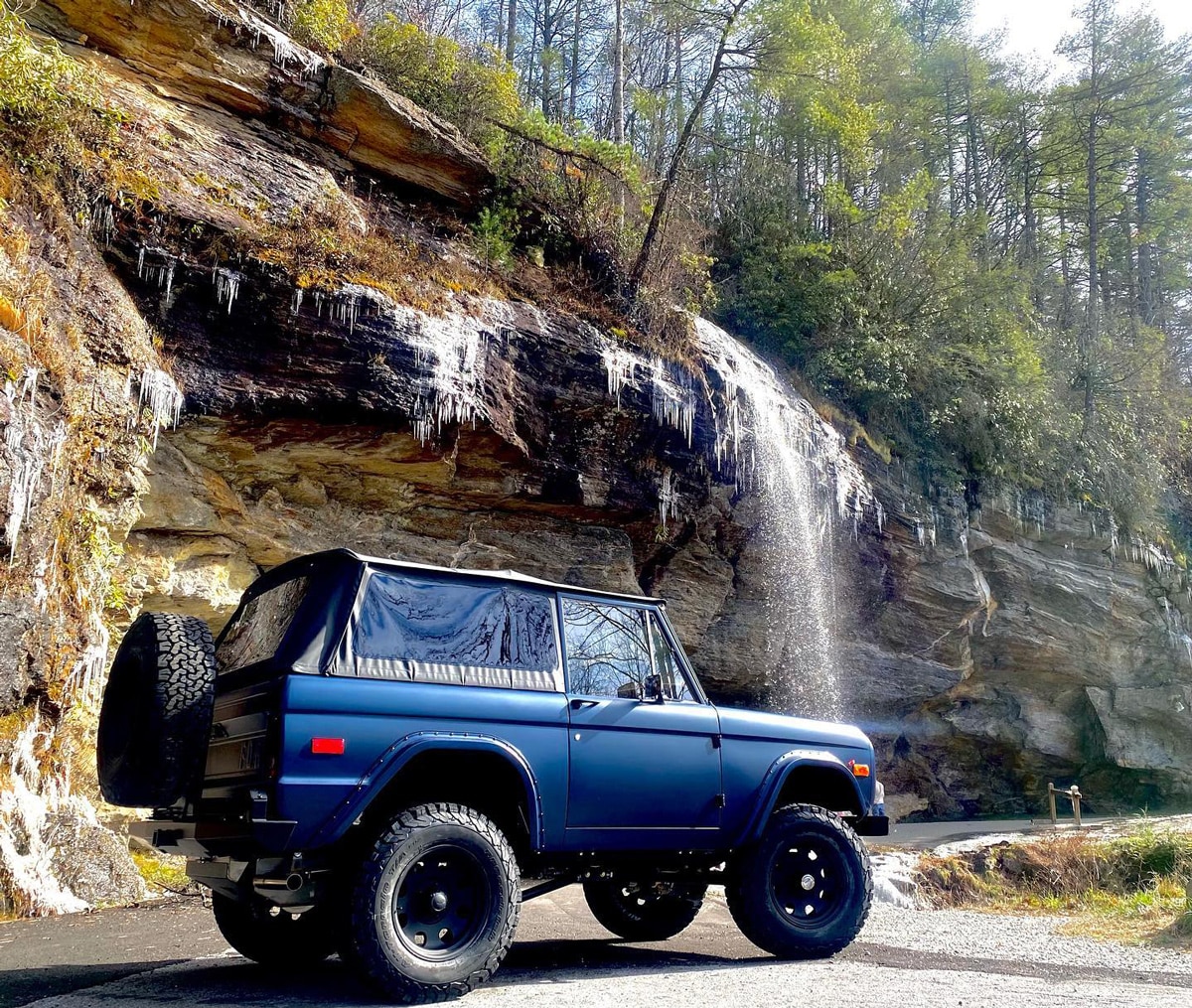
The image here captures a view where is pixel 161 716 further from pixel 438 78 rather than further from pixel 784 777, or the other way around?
pixel 438 78

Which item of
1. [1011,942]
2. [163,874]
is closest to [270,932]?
[163,874]

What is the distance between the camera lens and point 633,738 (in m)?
5.35

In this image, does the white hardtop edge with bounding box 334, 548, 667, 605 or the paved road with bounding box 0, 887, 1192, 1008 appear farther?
the white hardtop edge with bounding box 334, 548, 667, 605

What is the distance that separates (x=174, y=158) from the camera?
11.4m

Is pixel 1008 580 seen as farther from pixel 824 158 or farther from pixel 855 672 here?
pixel 824 158

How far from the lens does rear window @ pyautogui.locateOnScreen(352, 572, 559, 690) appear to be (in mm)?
4758

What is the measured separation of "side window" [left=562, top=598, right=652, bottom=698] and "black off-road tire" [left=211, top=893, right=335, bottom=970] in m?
1.99

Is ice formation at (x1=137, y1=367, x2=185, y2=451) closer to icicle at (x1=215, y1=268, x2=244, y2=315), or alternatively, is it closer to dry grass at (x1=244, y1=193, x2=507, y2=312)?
icicle at (x1=215, y1=268, x2=244, y2=315)

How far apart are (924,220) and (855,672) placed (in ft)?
45.1

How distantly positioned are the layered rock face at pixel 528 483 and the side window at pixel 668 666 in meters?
6.61

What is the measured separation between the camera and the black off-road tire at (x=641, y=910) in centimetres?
657

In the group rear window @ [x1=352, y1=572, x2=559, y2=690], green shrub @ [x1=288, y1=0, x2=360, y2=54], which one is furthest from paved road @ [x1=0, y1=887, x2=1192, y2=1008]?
green shrub @ [x1=288, y1=0, x2=360, y2=54]

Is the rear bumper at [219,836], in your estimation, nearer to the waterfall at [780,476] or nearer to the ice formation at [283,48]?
the waterfall at [780,476]

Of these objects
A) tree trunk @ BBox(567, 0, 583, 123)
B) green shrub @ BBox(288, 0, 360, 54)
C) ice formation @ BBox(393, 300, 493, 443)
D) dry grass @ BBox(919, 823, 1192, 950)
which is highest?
tree trunk @ BBox(567, 0, 583, 123)
